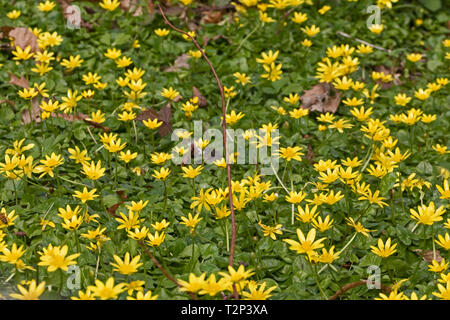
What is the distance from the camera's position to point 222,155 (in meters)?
3.30

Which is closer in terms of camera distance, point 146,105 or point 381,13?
point 146,105

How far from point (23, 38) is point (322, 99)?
2.17m

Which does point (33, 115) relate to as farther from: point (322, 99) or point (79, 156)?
point (322, 99)

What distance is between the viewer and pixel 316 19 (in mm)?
4582

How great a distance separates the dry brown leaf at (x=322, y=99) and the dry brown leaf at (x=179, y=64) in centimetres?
91

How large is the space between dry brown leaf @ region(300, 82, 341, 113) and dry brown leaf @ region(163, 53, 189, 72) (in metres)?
0.91

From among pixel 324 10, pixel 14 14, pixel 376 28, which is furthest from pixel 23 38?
pixel 376 28

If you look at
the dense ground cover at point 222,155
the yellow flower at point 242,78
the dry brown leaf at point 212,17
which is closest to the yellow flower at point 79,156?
the dense ground cover at point 222,155

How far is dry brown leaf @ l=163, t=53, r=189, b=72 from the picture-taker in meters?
4.05

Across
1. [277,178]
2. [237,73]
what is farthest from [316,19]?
[277,178]

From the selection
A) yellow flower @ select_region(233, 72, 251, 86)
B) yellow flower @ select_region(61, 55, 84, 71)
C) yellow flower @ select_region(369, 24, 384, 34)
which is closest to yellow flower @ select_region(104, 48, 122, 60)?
yellow flower @ select_region(61, 55, 84, 71)

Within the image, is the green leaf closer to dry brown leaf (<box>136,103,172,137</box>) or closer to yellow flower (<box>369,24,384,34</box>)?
yellow flower (<box>369,24,384,34</box>)
